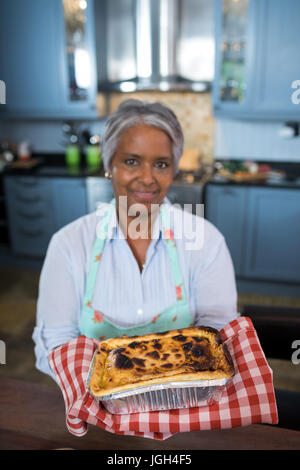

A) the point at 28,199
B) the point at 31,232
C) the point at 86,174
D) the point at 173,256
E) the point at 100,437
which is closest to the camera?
the point at 100,437

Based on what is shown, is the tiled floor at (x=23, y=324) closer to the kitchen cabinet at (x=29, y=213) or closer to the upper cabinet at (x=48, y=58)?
the kitchen cabinet at (x=29, y=213)

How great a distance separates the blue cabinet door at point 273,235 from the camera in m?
2.90

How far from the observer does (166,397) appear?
2.36 feet

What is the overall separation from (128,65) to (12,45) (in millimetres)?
932

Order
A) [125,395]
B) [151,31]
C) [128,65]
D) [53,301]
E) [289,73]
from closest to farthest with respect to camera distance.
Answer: [125,395] < [53,301] < [289,73] < [151,31] < [128,65]

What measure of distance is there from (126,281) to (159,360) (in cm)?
43

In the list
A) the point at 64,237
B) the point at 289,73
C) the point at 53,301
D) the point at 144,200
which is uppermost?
the point at 289,73

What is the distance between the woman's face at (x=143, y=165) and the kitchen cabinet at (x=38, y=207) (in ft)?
6.85

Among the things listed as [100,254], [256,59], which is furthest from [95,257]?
[256,59]

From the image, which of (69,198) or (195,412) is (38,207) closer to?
(69,198)

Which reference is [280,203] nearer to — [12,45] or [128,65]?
[128,65]

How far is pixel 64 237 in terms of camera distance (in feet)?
3.97

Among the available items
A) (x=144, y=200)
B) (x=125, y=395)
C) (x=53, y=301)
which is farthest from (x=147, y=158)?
(x=125, y=395)
